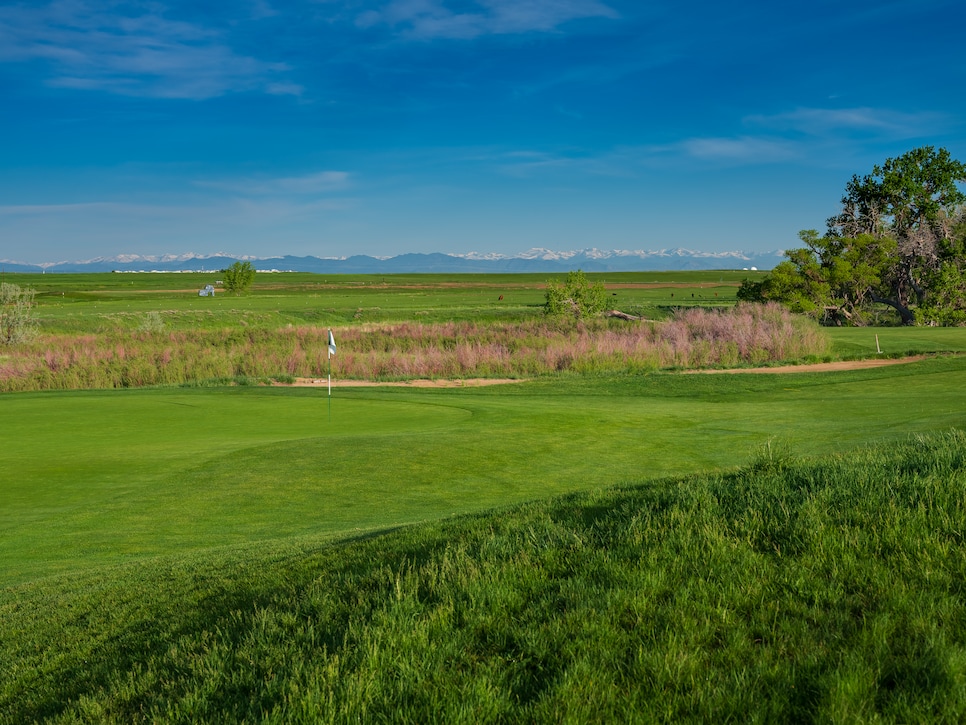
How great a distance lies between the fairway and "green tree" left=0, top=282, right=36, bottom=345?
2041cm

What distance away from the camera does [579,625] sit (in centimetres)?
405

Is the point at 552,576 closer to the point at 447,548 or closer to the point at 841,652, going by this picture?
the point at 447,548

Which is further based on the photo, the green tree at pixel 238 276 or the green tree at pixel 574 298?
the green tree at pixel 238 276

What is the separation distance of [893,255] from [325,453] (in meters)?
43.1

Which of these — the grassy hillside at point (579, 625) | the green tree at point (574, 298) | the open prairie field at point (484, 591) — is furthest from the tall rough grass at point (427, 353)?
the grassy hillside at point (579, 625)

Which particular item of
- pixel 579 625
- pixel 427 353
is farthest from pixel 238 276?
pixel 579 625

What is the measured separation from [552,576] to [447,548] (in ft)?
3.03

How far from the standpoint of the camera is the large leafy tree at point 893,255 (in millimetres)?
44344

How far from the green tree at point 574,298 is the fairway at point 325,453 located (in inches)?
972

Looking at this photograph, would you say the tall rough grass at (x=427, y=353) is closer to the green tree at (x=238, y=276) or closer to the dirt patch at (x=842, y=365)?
the dirt patch at (x=842, y=365)

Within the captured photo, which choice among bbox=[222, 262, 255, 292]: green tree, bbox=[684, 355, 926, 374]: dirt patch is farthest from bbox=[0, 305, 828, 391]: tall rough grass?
bbox=[222, 262, 255, 292]: green tree

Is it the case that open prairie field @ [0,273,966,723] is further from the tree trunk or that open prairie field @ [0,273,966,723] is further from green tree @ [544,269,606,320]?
the tree trunk

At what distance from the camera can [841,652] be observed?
3.62 metres

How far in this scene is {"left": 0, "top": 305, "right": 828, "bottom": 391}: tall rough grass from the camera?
1186 inches
